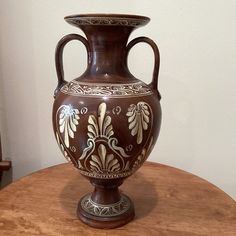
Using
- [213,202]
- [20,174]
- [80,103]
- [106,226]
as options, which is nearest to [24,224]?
[106,226]

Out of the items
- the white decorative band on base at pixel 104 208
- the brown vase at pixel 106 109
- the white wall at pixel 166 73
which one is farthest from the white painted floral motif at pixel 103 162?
the white wall at pixel 166 73

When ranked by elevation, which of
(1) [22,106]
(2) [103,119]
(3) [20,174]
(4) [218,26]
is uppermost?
(4) [218,26]

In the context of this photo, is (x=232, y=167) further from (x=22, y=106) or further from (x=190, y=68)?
(x=22, y=106)

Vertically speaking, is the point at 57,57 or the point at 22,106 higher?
the point at 57,57

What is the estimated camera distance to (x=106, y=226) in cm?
64

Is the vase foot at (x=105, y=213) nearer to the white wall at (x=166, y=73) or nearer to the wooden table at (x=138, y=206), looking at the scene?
the wooden table at (x=138, y=206)

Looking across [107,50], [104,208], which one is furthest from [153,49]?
[104,208]

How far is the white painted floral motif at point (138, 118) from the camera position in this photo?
21.4 inches

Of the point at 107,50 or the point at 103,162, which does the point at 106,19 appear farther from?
the point at 103,162

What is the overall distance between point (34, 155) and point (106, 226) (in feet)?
1.78

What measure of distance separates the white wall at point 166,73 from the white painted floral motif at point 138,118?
416 millimetres

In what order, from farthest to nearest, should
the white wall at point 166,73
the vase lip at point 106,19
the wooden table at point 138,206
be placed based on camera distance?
1. the white wall at point 166,73
2. the wooden table at point 138,206
3. the vase lip at point 106,19

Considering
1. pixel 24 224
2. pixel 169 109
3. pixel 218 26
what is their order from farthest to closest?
pixel 169 109, pixel 218 26, pixel 24 224

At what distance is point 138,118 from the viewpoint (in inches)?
21.6
